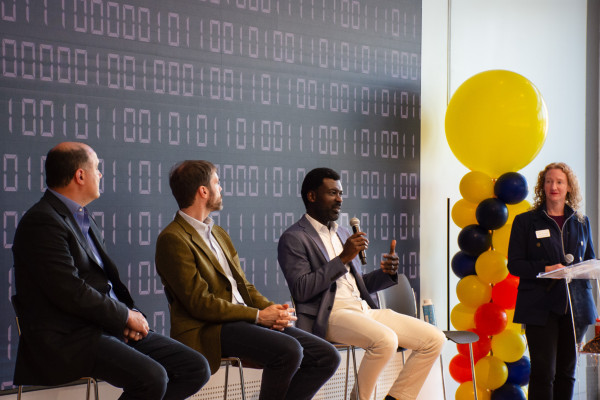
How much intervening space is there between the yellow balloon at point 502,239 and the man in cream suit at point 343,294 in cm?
103

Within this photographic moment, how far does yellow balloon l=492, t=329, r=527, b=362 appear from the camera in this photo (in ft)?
15.8

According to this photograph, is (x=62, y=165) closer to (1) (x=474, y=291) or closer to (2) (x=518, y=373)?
(1) (x=474, y=291)

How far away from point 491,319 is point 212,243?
2132 millimetres

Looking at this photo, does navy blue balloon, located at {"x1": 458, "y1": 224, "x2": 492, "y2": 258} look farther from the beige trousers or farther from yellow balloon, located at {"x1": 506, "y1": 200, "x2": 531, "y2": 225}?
the beige trousers

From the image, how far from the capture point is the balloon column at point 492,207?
185 inches

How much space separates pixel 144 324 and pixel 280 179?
1.67m

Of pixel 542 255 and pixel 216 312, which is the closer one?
pixel 216 312

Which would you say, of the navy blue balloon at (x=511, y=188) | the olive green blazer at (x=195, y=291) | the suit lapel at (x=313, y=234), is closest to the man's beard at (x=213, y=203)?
the olive green blazer at (x=195, y=291)

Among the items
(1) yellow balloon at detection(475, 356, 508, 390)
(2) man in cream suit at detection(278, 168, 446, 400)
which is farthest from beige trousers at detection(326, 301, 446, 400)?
(1) yellow balloon at detection(475, 356, 508, 390)

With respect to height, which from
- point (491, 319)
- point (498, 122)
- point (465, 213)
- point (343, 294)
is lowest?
point (491, 319)

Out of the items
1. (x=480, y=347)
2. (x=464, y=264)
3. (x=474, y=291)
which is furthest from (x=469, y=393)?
(x=464, y=264)

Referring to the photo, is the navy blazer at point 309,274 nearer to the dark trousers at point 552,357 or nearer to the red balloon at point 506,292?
the dark trousers at point 552,357

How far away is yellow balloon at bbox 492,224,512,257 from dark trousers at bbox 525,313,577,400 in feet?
2.26

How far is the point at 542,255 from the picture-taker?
4.25m
